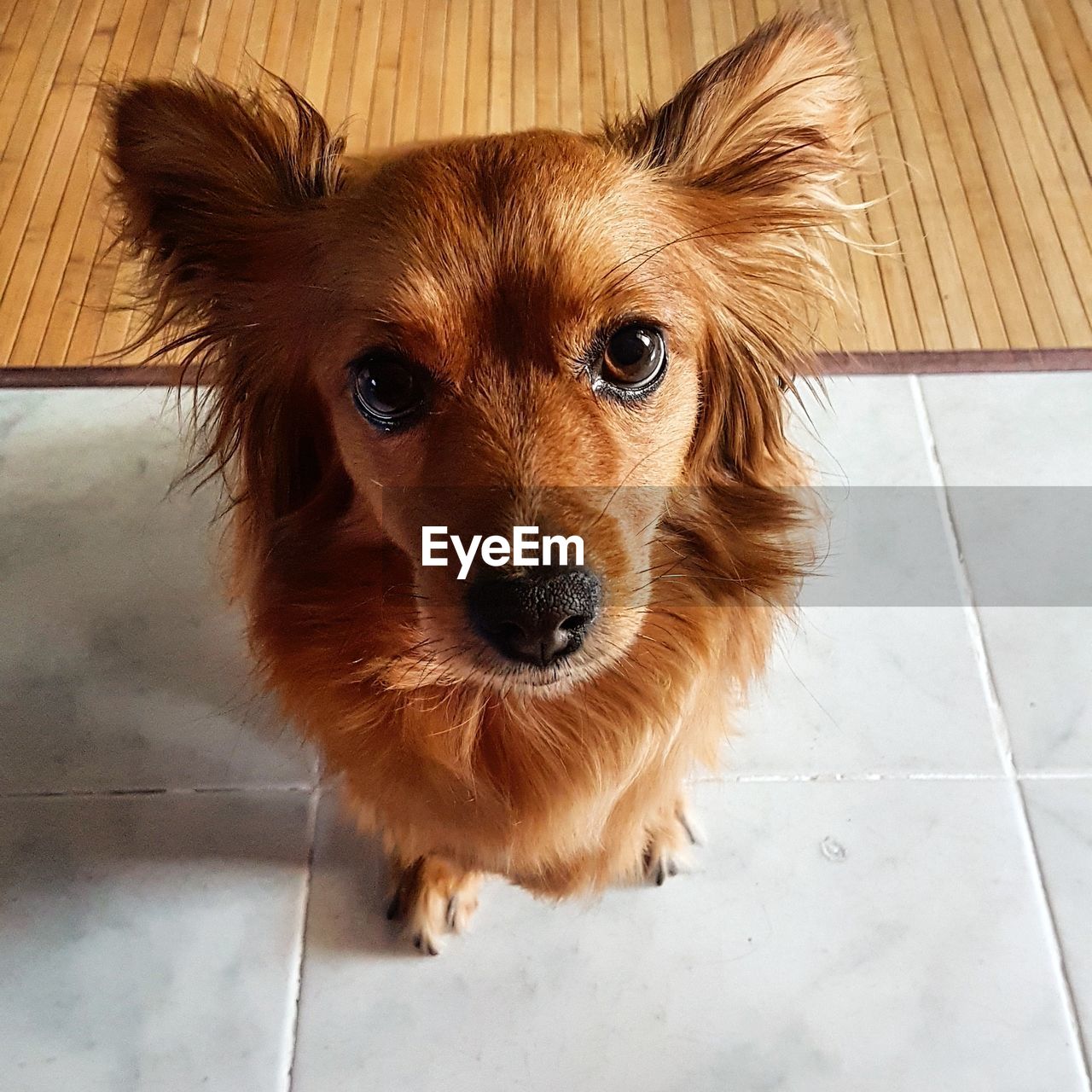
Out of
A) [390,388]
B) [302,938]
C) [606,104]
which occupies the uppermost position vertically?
[390,388]

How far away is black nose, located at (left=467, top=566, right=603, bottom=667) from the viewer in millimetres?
1213

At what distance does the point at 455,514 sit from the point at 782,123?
0.78m

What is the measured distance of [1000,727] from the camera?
217 centimetres

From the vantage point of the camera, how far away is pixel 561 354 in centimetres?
132

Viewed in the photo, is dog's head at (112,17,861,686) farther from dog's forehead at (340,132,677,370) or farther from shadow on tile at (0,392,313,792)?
shadow on tile at (0,392,313,792)

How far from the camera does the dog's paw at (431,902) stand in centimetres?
196

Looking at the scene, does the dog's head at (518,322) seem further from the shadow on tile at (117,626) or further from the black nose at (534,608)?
the shadow on tile at (117,626)

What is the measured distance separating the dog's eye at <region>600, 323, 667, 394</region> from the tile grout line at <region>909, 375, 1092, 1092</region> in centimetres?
126

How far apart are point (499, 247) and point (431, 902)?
1251mm

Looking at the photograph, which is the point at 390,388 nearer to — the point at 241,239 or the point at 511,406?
the point at 511,406

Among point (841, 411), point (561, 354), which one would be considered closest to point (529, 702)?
point (561, 354)

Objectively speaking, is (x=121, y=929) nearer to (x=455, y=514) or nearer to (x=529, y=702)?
(x=529, y=702)

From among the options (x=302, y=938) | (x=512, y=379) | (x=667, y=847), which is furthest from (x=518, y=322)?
(x=302, y=938)

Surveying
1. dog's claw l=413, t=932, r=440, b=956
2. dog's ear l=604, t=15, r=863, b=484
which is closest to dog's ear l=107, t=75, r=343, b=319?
dog's ear l=604, t=15, r=863, b=484
